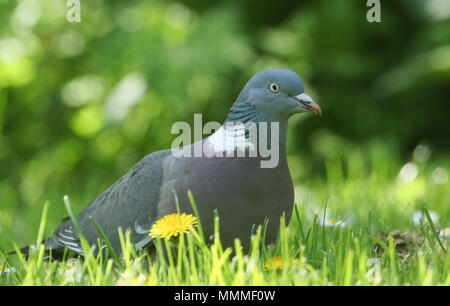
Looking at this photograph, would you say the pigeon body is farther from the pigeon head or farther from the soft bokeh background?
the soft bokeh background

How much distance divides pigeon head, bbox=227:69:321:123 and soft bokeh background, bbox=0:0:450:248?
1914mm

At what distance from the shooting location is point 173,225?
7.25 feet

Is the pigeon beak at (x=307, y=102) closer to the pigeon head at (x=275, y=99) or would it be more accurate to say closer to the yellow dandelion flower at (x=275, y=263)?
the pigeon head at (x=275, y=99)

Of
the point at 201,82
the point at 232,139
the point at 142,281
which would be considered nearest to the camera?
the point at 142,281

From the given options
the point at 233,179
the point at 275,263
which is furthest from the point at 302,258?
the point at 233,179

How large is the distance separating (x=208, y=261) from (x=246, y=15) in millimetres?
3936

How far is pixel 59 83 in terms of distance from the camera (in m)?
5.30

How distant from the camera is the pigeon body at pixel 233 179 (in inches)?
90.8

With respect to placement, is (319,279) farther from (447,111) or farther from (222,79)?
(447,111)

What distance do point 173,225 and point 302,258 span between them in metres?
0.47

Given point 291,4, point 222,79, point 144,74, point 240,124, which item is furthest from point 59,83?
point 240,124

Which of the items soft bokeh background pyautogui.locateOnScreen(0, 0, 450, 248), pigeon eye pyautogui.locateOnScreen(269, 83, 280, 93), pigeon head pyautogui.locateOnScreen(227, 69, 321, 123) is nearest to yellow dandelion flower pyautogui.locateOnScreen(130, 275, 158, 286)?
pigeon head pyautogui.locateOnScreen(227, 69, 321, 123)

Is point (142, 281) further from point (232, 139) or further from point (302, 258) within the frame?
point (232, 139)

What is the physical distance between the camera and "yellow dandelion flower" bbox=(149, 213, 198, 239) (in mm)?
2184
